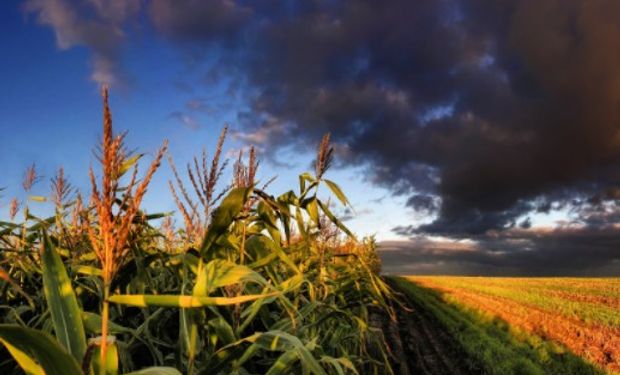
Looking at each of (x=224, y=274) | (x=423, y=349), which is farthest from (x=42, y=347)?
(x=423, y=349)

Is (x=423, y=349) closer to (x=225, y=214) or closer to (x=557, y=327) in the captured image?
(x=557, y=327)

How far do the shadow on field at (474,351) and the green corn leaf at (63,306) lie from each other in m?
7.40

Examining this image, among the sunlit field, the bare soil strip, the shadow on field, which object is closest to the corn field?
the bare soil strip

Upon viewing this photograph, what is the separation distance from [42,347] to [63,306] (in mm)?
231

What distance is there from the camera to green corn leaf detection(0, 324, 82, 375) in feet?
3.43

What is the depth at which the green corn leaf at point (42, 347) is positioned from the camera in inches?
41.1

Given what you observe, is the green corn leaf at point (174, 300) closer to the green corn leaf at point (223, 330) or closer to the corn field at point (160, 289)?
the corn field at point (160, 289)

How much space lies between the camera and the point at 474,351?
10.8 meters

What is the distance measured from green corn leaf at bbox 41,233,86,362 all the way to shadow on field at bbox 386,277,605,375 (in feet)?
→ 24.3

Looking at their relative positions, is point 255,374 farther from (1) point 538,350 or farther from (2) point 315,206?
(1) point 538,350

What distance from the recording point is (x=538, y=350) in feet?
36.7

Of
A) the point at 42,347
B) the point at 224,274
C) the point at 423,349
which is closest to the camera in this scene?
the point at 42,347

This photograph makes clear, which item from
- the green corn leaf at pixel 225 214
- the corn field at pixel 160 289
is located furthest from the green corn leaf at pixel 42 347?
the green corn leaf at pixel 225 214

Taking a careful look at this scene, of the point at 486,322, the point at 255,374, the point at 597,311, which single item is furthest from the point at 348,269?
the point at 597,311
